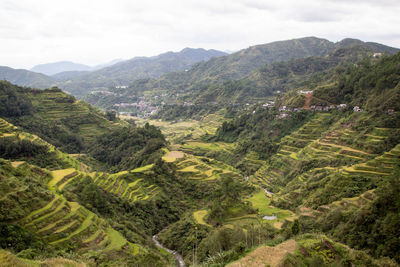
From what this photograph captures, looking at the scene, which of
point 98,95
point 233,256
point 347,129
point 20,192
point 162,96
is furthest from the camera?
point 98,95

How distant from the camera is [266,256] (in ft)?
44.2

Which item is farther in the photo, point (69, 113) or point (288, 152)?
point (69, 113)

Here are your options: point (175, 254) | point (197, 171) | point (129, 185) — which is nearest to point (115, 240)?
point (175, 254)

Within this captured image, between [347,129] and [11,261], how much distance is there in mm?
38862

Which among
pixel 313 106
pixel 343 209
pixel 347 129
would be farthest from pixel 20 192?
pixel 313 106

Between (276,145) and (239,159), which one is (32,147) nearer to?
(239,159)

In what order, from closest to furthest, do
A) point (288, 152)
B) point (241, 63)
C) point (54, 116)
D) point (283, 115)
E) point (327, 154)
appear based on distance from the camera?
point (327, 154) → point (288, 152) → point (54, 116) → point (283, 115) → point (241, 63)

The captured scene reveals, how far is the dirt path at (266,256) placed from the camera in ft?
42.1

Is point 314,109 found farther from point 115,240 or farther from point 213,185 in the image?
point 115,240

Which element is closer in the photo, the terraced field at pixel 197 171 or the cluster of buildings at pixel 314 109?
the terraced field at pixel 197 171

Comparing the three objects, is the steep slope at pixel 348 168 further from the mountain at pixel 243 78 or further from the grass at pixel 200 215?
the mountain at pixel 243 78

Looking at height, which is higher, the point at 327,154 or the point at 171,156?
the point at 327,154

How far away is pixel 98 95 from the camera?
152 m

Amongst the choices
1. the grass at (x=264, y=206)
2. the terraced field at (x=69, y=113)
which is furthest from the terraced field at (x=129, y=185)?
the terraced field at (x=69, y=113)
